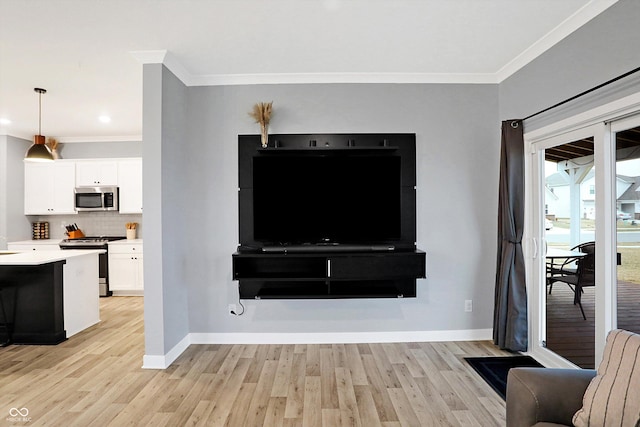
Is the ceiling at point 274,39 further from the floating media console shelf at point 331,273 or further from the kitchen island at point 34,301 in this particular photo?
the kitchen island at point 34,301

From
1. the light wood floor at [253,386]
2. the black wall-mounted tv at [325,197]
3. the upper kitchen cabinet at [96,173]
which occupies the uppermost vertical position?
the upper kitchen cabinet at [96,173]

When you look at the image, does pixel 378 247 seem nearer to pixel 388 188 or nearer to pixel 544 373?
pixel 388 188

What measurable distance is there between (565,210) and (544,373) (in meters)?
1.85

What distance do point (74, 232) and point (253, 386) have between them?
5.10m

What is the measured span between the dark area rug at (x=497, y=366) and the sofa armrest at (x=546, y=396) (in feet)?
4.00

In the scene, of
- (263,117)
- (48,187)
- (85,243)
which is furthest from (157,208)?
(48,187)

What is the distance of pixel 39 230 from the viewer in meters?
6.25

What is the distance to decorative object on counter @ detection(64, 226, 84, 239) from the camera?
20.0 ft

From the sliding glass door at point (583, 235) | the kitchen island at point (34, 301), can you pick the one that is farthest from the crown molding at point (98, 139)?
the sliding glass door at point (583, 235)

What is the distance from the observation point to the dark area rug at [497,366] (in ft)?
9.09

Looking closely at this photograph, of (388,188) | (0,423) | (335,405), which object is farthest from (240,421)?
(388,188)

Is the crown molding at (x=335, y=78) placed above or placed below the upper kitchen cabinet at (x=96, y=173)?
above

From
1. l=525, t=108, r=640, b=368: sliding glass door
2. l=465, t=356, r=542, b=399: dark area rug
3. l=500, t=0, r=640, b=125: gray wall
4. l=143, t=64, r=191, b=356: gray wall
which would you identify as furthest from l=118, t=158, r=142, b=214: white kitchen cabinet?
l=525, t=108, r=640, b=368: sliding glass door

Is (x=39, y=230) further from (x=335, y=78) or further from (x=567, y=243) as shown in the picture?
(x=567, y=243)
